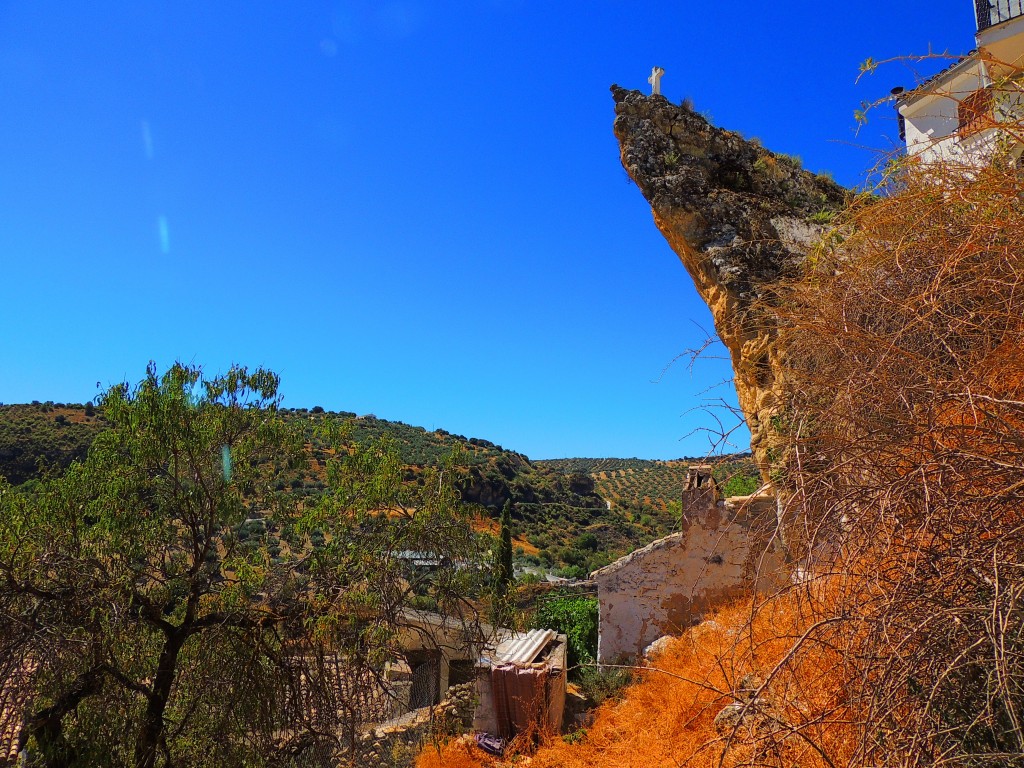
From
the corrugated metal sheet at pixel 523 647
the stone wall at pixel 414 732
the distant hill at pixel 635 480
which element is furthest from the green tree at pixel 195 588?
the distant hill at pixel 635 480

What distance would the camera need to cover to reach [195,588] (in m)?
6.80

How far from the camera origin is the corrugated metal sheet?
32.8 ft

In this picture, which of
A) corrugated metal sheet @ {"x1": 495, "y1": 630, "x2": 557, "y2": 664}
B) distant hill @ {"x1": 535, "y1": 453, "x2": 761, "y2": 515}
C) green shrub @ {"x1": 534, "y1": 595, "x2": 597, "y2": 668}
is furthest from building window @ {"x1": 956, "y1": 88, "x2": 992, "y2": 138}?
distant hill @ {"x1": 535, "y1": 453, "x2": 761, "y2": 515}

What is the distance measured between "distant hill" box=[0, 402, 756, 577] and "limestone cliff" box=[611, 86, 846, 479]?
9.81 m

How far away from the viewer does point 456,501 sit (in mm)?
7660

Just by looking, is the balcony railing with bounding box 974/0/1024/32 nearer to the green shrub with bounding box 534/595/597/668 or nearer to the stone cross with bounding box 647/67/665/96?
the stone cross with bounding box 647/67/665/96

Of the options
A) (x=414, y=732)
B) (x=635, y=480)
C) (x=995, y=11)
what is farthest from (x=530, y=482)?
(x=995, y=11)

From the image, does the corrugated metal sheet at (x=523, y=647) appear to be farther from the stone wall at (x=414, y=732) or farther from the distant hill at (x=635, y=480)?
the distant hill at (x=635, y=480)

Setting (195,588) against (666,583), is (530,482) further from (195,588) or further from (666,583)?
(195,588)

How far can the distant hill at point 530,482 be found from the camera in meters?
26.8

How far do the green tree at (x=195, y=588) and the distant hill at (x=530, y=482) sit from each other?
11.3m

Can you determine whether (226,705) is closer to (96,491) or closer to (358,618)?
(358,618)

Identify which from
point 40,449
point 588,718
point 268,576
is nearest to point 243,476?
point 268,576

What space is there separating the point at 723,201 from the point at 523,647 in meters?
9.27
